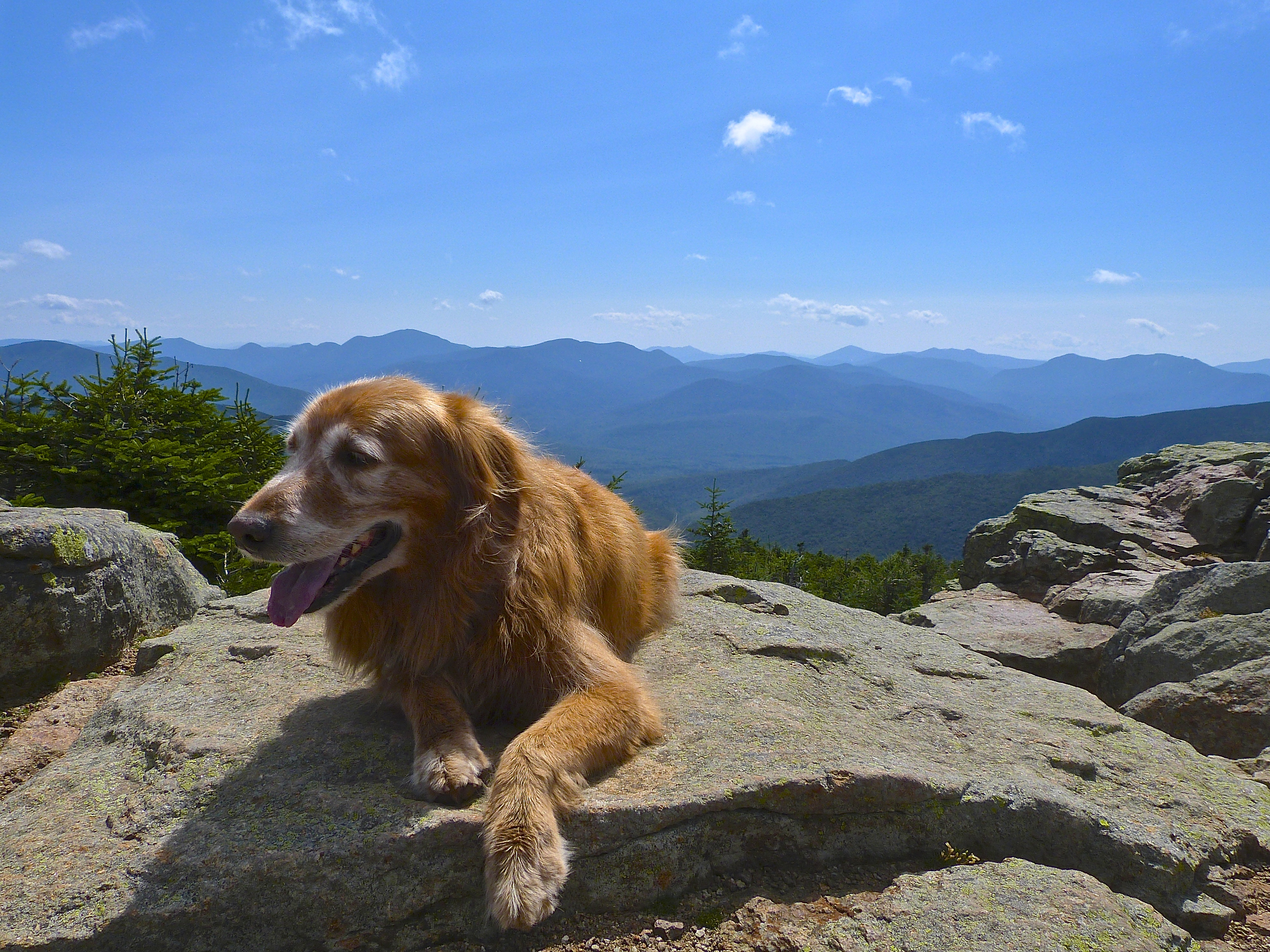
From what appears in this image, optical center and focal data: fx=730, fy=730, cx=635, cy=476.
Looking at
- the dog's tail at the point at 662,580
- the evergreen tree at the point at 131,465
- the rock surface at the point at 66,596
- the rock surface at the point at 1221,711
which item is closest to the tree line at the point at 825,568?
the evergreen tree at the point at 131,465

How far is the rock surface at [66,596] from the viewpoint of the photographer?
559cm

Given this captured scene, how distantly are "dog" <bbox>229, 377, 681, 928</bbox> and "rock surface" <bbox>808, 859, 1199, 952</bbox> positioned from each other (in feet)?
4.57

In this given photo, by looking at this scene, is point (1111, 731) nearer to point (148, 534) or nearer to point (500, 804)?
point (500, 804)

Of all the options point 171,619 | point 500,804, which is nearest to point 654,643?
point 500,804

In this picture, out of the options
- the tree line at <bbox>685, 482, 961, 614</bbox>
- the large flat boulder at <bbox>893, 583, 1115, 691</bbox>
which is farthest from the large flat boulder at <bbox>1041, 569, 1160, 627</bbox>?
the tree line at <bbox>685, 482, 961, 614</bbox>

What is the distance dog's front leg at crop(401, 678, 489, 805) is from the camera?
11.3 feet

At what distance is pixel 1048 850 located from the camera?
373cm

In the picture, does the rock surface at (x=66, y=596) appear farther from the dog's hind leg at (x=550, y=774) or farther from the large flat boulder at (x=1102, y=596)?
the large flat boulder at (x=1102, y=596)

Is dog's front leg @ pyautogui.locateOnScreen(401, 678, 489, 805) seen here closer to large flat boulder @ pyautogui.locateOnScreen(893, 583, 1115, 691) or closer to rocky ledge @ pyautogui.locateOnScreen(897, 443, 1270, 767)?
rocky ledge @ pyautogui.locateOnScreen(897, 443, 1270, 767)

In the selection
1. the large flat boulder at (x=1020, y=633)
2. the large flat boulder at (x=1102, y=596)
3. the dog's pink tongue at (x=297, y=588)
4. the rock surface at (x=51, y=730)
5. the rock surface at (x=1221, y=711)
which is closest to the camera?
the dog's pink tongue at (x=297, y=588)

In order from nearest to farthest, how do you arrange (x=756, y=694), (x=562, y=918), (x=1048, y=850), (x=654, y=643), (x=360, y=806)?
(x=562, y=918), (x=360, y=806), (x=1048, y=850), (x=756, y=694), (x=654, y=643)

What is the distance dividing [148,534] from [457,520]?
4.91m

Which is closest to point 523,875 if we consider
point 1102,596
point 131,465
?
point 1102,596

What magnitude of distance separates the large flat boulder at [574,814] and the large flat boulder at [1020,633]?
461cm
